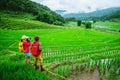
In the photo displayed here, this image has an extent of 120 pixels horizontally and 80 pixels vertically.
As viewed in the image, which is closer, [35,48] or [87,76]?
[35,48]

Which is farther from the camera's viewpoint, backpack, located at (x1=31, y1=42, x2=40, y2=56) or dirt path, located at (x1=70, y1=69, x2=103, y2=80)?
dirt path, located at (x1=70, y1=69, x2=103, y2=80)

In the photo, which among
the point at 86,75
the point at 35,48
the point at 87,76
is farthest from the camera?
the point at 86,75

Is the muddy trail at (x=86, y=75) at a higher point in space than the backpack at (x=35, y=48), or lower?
lower

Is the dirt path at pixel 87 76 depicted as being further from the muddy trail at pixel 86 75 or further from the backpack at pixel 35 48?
the backpack at pixel 35 48

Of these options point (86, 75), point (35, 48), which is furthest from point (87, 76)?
point (35, 48)

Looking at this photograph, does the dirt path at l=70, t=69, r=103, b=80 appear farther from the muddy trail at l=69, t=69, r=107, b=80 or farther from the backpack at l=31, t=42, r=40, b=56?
the backpack at l=31, t=42, r=40, b=56

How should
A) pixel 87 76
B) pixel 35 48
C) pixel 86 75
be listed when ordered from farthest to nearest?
pixel 86 75, pixel 87 76, pixel 35 48

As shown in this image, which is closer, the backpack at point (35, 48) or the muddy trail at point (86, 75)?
the backpack at point (35, 48)

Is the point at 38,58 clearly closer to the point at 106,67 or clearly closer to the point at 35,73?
the point at 35,73

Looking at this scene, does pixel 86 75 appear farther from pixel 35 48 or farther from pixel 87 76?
pixel 35 48

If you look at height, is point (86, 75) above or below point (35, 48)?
below

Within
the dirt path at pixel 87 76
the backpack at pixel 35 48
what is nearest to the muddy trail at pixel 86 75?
the dirt path at pixel 87 76

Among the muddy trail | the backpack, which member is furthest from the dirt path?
the backpack

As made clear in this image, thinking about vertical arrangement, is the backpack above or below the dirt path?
above
